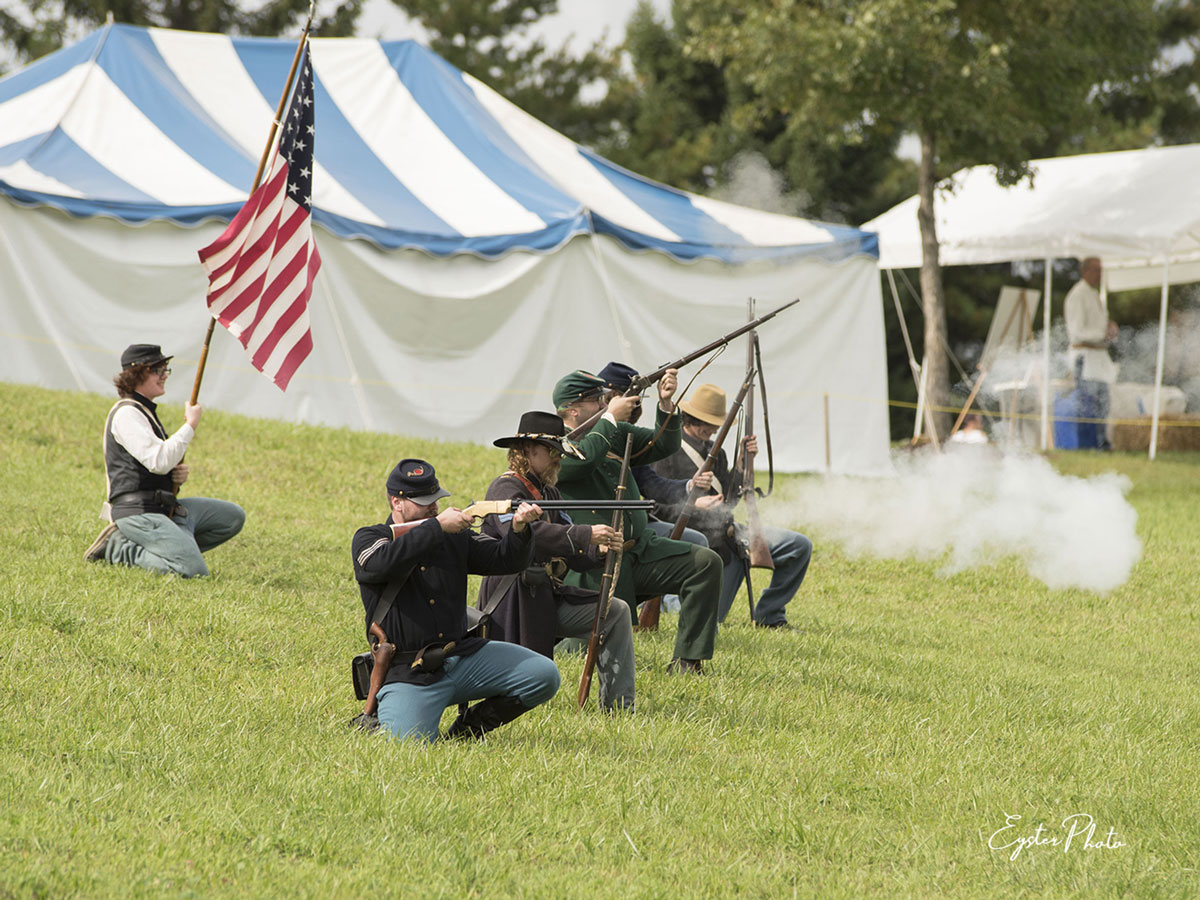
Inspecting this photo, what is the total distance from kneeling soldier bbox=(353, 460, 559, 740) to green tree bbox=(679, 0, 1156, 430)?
12481 mm

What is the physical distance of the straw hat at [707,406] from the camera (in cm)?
823

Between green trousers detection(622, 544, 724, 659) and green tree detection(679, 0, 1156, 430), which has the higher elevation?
green tree detection(679, 0, 1156, 430)

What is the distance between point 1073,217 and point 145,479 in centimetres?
1411

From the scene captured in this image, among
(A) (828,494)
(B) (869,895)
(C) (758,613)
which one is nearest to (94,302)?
(A) (828,494)

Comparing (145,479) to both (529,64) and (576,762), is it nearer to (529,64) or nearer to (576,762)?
(576,762)

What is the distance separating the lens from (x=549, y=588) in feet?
19.3

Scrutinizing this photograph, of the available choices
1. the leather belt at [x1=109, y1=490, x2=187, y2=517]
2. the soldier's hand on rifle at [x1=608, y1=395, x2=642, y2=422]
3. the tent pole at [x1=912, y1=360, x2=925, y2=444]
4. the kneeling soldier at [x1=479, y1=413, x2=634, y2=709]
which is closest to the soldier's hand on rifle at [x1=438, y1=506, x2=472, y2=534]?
the kneeling soldier at [x1=479, y1=413, x2=634, y2=709]

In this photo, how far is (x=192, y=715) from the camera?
5.21m

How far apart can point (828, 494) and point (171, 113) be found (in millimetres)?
9129

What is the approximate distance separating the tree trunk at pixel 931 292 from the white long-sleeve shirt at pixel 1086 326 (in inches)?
88.1

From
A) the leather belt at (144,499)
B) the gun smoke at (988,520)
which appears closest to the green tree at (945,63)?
the gun smoke at (988,520)

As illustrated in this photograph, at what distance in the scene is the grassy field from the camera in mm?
3941

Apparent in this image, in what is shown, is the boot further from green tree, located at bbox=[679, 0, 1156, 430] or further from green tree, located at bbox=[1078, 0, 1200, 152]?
green tree, located at bbox=[1078, 0, 1200, 152]
